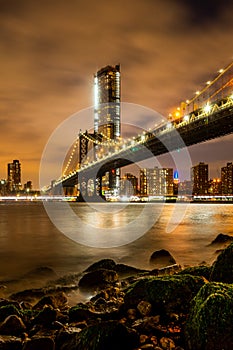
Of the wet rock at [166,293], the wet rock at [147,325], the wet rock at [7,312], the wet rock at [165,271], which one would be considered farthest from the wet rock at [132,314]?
the wet rock at [165,271]

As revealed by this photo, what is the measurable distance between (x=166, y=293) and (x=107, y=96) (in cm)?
15879

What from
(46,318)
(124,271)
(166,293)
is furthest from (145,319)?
(124,271)

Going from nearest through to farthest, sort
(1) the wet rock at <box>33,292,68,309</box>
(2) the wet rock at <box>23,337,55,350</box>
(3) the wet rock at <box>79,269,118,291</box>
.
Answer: (2) the wet rock at <box>23,337,55,350</box>
(1) the wet rock at <box>33,292,68,309</box>
(3) the wet rock at <box>79,269,118,291</box>

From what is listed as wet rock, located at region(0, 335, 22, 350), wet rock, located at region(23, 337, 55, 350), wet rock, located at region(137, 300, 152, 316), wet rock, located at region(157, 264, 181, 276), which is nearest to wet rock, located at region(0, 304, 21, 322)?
wet rock, located at region(0, 335, 22, 350)

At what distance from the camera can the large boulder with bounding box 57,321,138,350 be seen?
355 centimetres

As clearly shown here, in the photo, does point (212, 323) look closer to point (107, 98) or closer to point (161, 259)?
point (161, 259)

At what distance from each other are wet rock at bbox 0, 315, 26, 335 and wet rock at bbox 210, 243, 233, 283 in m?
2.29

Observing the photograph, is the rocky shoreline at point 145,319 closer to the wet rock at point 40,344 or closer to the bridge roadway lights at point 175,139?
the wet rock at point 40,344

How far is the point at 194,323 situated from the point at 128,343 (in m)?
0.63

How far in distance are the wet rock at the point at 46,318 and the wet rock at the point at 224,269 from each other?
1960mm

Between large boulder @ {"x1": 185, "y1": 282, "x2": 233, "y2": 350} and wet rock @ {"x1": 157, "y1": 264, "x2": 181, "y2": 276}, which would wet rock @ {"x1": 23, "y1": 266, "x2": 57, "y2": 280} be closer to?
wet rock @ {"x1": 157, "y1": 264, "x2": 181, "y2": 276}

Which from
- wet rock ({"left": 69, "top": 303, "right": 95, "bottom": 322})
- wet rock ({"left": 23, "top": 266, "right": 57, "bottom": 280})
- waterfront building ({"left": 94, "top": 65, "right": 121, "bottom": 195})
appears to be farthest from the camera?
waterfront building ({"left": 94, "top": 65, "right": 121, "bottom": 195})

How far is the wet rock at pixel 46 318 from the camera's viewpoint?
4.66 metres

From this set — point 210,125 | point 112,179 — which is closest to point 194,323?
point 210,125
